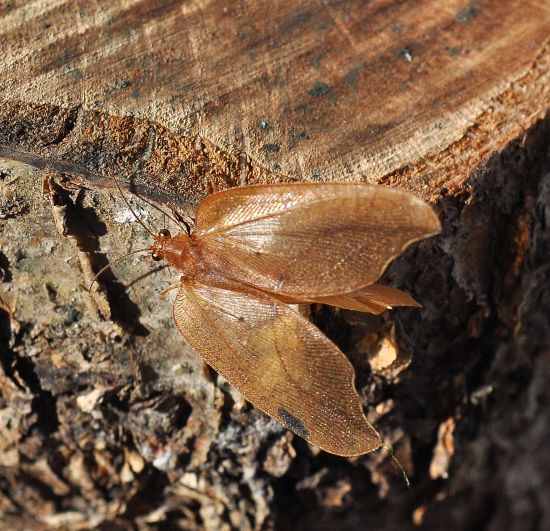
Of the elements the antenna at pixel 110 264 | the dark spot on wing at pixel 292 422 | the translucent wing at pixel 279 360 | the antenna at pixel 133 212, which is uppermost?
the antenna at pixel 133 212

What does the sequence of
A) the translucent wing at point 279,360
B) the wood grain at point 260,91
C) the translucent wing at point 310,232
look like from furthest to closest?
the translucent wing at point 279,360 < the wood grain at point 260,91 < the translucent wing at point 310,232

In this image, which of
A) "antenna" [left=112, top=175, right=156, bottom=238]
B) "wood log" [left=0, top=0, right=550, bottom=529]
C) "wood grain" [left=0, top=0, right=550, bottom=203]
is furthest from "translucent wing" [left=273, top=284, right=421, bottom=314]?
"antenna" [left=112, top=175, right=156, bottom=238]

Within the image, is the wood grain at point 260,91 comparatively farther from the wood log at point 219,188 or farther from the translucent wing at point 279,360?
the translucent wing at point 279,360

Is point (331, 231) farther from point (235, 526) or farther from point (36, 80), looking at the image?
point (235, 526)

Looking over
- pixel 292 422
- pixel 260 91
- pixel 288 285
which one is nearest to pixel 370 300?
pixel 288 285

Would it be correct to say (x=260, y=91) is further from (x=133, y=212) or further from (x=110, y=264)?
(x=110, y=264)

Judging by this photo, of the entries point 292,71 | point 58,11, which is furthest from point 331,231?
point 58,11

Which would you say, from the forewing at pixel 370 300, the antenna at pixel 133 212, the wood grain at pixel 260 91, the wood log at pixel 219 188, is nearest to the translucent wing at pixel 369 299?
the forewing at pixel 370 300
